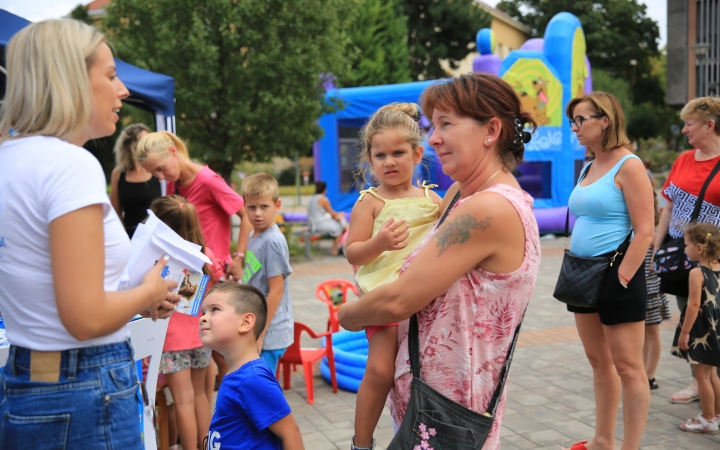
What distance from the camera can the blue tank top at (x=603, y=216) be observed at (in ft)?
11.7

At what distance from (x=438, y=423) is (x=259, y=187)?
2.63 m

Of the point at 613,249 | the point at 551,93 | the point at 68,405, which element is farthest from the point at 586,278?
the point at 551,93

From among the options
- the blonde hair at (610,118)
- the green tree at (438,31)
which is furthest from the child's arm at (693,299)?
the green tree at (438,31)

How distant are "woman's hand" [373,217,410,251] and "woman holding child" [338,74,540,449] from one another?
1.09ft

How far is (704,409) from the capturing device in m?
4.25

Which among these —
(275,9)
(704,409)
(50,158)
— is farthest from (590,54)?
(50,158)

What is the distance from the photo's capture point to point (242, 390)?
7.93ft

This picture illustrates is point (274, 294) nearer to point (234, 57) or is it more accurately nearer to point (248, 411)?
point (248, 411)

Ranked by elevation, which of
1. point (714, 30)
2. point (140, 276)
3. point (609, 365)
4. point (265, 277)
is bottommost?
point (609, 365)

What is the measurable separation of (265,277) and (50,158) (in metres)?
2.70

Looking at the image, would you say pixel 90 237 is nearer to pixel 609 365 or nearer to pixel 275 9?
pixel 609 365

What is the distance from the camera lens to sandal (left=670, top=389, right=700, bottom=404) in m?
4.75

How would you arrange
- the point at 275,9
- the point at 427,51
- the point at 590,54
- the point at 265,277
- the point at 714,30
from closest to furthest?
1. the point at 265,277
2. the point at 275,9
3. the point at 714,30
4. the point at 427,51
5. the point at 590,54

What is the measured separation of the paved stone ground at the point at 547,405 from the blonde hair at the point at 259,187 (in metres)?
1.61
